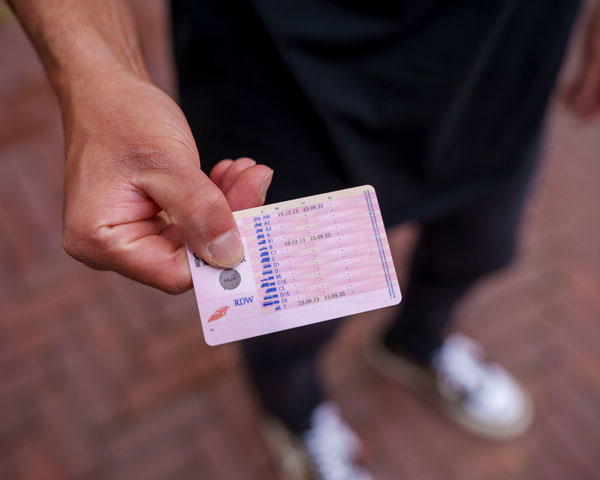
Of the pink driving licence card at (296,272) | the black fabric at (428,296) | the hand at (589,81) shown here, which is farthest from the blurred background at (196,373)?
the pink driving licence card at (296,272)

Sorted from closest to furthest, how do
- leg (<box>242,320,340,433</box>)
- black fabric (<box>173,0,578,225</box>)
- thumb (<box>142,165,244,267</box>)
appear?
thumb (<box>142,165,244,267</box>), black fabric (<box>173,0,578,225</box>), leg (<box>242,320,340,433</box>)

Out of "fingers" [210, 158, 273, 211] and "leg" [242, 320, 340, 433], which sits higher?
"fingers" [210, 158, 273, 211]

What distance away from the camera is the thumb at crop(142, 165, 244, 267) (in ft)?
2.05

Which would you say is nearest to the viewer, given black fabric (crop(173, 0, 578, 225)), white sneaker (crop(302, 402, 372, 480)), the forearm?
the forearm

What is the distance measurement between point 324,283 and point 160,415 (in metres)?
1.36

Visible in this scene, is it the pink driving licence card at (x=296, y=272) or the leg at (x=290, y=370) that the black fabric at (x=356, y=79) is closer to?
the pink driving licence card at (x=296, y=272)

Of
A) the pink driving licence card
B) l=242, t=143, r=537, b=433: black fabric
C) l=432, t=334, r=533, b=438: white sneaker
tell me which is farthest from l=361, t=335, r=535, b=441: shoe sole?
the pink driving licence card

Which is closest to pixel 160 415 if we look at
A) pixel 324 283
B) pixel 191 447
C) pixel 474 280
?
pixel 191 447

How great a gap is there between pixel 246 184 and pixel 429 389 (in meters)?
1.48

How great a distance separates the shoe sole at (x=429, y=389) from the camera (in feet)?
5.82

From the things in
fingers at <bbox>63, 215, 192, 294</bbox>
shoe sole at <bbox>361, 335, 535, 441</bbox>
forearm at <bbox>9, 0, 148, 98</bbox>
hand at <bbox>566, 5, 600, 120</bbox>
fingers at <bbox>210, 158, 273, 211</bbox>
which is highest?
forearm at <bbox>9, 0, 148, 98</bbox>

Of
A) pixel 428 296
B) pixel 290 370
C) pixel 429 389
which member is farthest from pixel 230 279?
pixel 429 389

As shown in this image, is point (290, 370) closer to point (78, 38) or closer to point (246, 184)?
point (246, 184)

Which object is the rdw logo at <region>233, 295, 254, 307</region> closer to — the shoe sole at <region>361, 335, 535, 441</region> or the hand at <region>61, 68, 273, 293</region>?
the hand at <region>61, 68, 273, 293</region>
